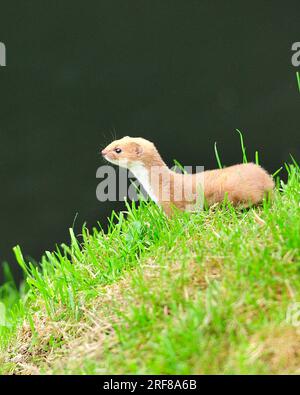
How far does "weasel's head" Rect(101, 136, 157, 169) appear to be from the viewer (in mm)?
5090

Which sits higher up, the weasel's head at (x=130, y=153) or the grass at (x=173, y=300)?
the weasel's head at (x=130, y=153)

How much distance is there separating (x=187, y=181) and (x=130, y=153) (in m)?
0.46

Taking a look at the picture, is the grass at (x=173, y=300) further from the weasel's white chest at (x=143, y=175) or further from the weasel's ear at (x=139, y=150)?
the weasel's ear at (x=139, y=150)

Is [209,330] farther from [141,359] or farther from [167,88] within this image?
[167,88]

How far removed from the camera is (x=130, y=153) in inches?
201

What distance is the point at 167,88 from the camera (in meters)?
9.39

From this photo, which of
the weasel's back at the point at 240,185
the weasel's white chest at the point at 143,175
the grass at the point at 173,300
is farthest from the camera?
the weasel's white chest at the point at 143,175

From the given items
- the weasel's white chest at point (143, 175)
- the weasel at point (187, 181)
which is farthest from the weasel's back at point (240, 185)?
the weasel's white chest at point (143, 175)

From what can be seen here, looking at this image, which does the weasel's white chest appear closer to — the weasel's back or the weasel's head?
the weasel's head

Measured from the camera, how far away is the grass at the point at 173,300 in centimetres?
326

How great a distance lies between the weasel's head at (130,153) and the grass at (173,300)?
41 cm

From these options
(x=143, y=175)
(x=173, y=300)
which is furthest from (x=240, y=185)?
(x=173, y=300)

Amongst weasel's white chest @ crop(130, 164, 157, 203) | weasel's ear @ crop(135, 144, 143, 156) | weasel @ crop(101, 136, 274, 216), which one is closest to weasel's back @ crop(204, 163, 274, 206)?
weasel @ crop(101, 136, 274, 216)
